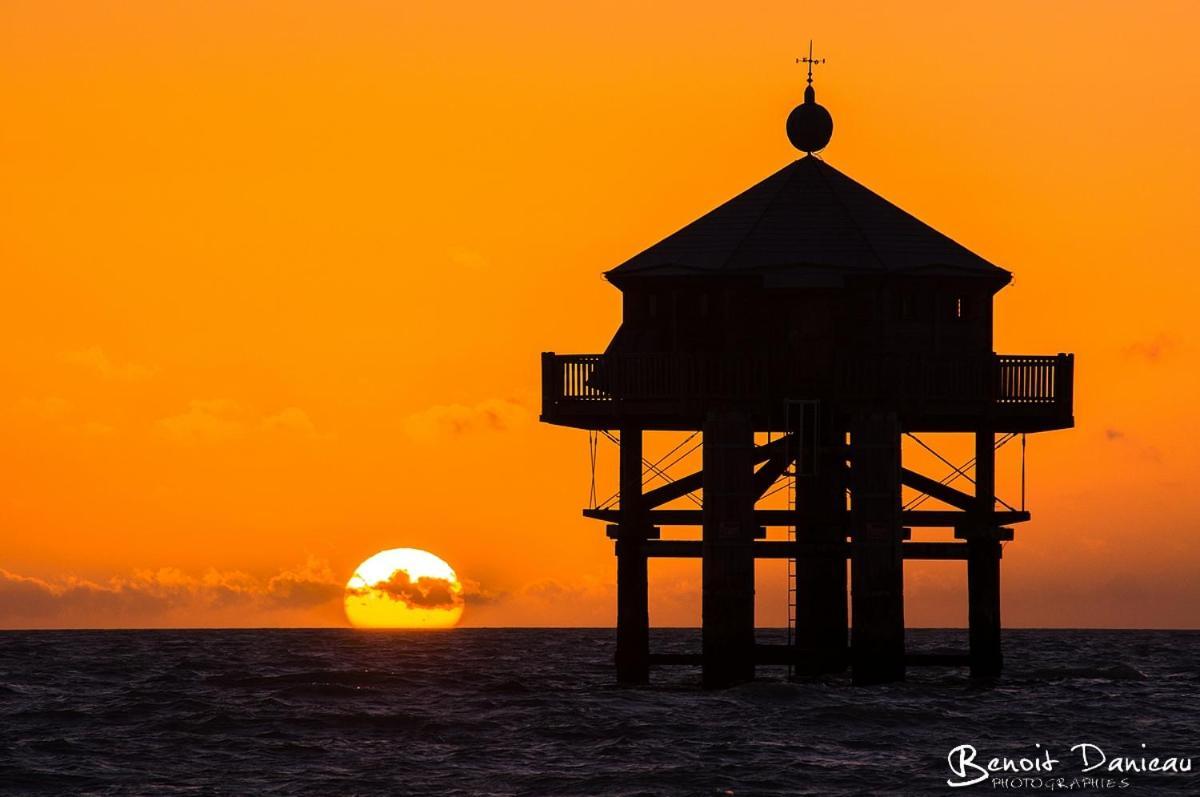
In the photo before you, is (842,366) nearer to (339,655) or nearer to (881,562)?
Result: (881,562)

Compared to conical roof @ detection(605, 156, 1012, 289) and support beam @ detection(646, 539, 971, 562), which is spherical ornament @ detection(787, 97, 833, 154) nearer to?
conical roof @ detection(605, 156, 1012, 289)

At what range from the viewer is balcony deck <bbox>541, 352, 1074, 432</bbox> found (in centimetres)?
5103

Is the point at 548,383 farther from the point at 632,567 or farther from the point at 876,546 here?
the point at 876,546

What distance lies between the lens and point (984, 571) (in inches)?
2157

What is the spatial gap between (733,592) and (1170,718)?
10.2 m

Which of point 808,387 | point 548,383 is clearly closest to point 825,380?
point 808,387

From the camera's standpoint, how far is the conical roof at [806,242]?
52000 mm

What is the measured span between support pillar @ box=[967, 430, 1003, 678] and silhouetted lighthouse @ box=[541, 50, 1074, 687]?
47 mm

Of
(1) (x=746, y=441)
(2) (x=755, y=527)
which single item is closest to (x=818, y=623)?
(2) (x=755, y=527)

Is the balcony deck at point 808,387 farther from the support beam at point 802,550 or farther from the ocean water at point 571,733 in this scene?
the ocean water at point 571,733

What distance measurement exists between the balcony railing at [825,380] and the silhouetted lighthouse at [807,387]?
43 millimetres

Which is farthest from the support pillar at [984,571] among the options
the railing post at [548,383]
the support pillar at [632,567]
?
the railing post at [548,383]

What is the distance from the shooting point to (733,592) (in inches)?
1993

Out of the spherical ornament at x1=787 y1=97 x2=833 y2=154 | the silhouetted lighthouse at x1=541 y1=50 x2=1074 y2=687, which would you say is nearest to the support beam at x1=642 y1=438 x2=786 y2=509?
the silhouetted lighthouse at x1=541 y1=50 x2=1074 y2=687
